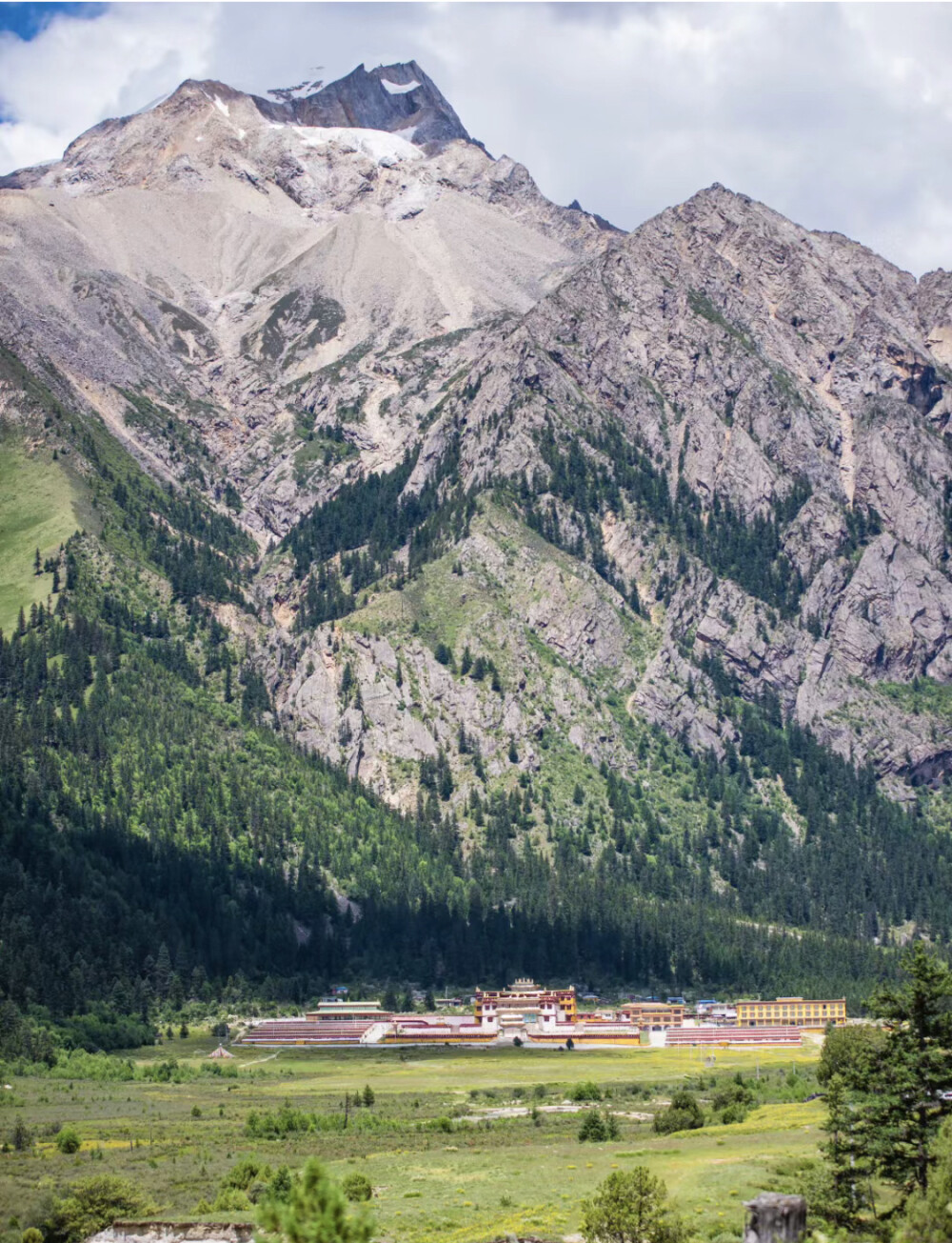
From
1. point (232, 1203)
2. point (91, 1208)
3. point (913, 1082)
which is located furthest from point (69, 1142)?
point (913, 1082)

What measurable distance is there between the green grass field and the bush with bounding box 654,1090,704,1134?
2.28 metres

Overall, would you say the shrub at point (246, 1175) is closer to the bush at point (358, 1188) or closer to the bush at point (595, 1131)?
the bush at point (358, 1188)

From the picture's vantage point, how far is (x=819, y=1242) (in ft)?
129

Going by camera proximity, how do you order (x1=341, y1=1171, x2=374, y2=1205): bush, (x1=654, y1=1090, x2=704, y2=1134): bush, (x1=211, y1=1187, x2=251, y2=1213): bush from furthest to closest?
1. (x1=654, y1=1090, x2=704, y2=1134): bush
2. (x1=341, y1=1171, x2=374, y2=1205): bush
3. (x1=211, y1=1187, x2=251, y2=1213): bush

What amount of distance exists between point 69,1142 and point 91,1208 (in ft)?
101

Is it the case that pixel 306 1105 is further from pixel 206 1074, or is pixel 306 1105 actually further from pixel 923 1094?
pixel 923 1094

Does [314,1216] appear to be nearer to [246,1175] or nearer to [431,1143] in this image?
[246,1175]

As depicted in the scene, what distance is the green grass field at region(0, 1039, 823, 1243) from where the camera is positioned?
90.8m

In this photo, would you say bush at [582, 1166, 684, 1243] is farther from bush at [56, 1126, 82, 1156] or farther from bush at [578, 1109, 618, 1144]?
bush at [56, 1126, 82, 1156]

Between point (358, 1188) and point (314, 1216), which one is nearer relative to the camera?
point (314, 1216)

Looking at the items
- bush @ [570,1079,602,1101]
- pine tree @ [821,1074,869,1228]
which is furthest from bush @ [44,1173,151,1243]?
bush @ [570,1079,602,1101]

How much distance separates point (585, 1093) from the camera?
158750 millimetres

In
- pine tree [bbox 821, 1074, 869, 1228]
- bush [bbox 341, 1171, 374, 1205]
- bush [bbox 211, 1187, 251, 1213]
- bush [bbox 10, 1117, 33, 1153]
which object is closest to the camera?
pine tree [bbox 821, 1074, 869, 1228]

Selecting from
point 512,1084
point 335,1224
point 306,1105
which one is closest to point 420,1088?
point 512,1084
